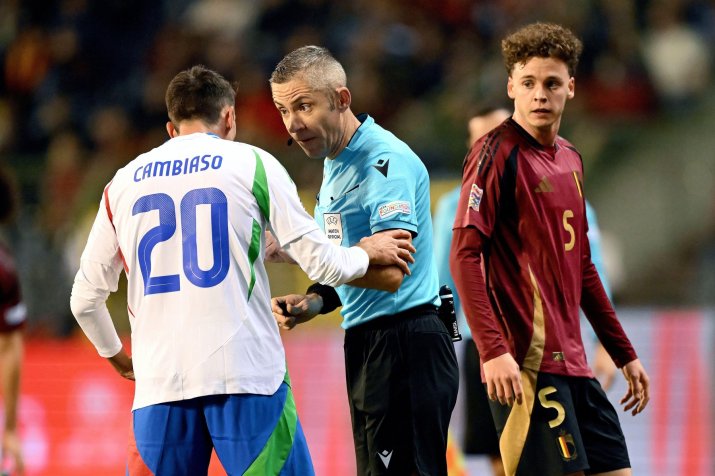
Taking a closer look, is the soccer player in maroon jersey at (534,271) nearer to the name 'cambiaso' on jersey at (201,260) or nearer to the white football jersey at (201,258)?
the white football jersey at (201,258)

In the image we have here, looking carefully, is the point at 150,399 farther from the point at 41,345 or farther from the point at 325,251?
the point at 41,345

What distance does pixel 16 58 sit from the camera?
15.6 meters

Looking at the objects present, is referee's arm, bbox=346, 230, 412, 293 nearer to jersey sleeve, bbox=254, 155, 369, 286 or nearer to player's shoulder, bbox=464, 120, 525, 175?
jersey sleeve, bbox=254, 155, 369, 286

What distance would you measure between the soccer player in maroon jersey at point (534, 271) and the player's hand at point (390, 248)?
207 mm

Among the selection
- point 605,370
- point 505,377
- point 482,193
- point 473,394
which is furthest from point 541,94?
point 473,394

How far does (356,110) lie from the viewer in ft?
42.9

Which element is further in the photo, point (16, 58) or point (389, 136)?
point (16, 58)

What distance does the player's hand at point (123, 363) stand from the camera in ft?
15.3

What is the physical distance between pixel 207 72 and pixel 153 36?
11.6 metres

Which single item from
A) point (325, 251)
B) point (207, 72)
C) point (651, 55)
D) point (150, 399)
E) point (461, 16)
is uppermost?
point (461, 16)

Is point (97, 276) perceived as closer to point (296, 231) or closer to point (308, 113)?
point (296, 231)

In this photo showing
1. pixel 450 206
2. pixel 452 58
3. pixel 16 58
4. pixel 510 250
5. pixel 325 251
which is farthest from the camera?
pixel 16 58

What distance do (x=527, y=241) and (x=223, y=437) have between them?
57.0 inches

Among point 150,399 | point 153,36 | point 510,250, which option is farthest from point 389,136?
point 153,36
